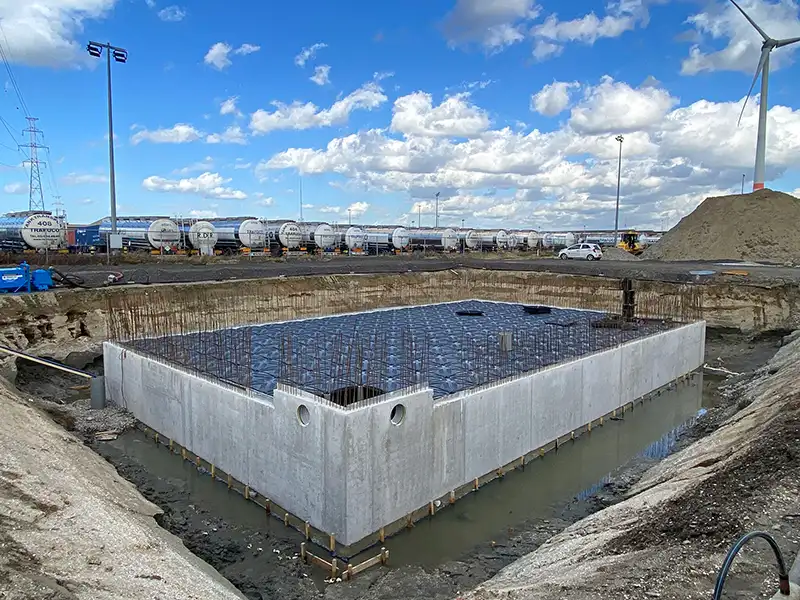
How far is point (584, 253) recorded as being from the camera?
54688 millimetres

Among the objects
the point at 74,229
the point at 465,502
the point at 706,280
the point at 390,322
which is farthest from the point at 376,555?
the point at 74,229

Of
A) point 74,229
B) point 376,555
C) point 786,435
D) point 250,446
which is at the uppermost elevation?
point 74,229

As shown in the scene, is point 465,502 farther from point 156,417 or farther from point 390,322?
point 390,322

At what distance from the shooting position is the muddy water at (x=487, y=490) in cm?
1161

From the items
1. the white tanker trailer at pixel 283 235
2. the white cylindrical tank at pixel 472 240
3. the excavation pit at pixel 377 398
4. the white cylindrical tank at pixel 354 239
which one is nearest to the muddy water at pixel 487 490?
the excavation pit at pixel 377 398

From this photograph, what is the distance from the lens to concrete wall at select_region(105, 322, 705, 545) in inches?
419

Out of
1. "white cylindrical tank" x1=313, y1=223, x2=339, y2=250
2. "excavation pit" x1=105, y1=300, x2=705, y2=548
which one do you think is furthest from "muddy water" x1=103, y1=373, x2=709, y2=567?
"white cylindrical tank" x1=313, y1=223, x2=339, y2=250

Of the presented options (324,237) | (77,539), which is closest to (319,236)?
(324,237)

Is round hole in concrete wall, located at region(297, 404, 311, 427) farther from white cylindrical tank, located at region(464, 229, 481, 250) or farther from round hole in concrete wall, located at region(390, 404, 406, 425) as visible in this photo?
white cylindrical tank, located at region(464, 229, 481, 250)

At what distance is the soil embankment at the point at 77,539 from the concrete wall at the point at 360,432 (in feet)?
6.81

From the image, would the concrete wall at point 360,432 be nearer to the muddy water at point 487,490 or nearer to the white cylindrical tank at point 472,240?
the muddy water at point 487,490

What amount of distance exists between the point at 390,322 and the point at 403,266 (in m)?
18.1

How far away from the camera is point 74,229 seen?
198ft

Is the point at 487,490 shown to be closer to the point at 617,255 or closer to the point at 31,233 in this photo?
the point at 31,233
